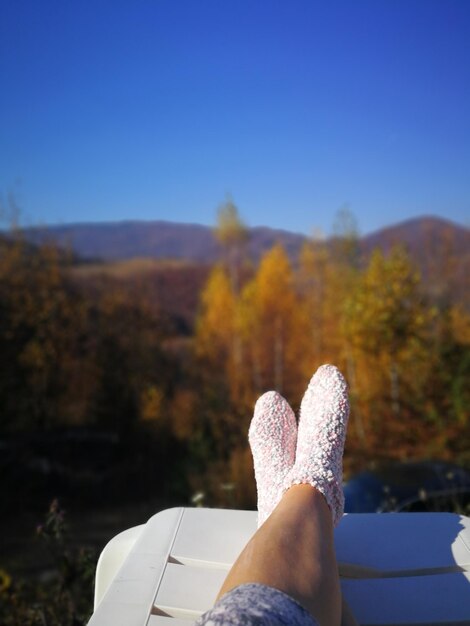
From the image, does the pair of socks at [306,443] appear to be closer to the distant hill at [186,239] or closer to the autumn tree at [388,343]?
the autumn tree at [388,343]

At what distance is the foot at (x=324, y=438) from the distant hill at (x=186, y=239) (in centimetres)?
875

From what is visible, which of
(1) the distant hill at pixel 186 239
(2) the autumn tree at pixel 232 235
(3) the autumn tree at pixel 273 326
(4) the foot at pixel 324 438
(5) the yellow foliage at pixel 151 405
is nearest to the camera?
(4) the foot at pixel 324 438

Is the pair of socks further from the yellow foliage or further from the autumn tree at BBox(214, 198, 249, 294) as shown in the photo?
the autumn tree at BBox(214, 198, 249, 294)

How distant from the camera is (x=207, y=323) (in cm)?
Answer: 1097

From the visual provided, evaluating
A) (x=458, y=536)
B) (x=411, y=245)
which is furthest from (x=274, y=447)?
(x=411, y=245)

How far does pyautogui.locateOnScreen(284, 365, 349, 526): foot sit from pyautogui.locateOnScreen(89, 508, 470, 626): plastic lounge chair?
10cm

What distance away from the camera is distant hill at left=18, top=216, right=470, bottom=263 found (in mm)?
10117

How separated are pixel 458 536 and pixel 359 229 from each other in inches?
461

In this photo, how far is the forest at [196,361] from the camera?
7320mm

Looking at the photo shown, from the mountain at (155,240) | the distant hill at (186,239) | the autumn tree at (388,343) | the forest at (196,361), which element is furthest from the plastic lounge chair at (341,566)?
the mountain at (155,240)

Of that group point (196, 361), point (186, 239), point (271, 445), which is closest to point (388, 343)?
point (196, 361)

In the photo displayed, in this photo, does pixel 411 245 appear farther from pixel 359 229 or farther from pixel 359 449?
pixel 359 449

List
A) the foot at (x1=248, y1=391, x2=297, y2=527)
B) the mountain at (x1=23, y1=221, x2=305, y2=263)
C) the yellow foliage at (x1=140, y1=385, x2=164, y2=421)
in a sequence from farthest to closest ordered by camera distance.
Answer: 1. the mountain at (x1=23, y1=221, x2=305, y2=263)
2. the yellow foliage at (x1=140, y1=385, x2=164, y2=421)
3. the foot at (x1=248, y1=391, x2=297, y2=527)

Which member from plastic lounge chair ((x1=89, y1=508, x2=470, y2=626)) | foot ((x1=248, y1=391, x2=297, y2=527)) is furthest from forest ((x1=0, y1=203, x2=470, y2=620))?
plastic lounge chair ((x1=89, y1=508, x2=470, y2=626))
